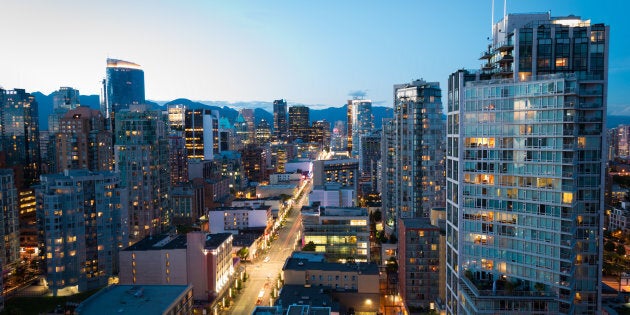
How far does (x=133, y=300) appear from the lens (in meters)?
57.1

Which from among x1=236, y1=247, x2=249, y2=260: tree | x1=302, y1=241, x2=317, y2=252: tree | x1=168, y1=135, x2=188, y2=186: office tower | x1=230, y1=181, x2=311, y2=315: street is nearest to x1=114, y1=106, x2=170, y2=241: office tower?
x1=236, y1=247, x2=249, y2=260: tree

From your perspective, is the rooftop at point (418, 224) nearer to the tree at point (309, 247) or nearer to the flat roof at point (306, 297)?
the flat roof at point (306, 297)

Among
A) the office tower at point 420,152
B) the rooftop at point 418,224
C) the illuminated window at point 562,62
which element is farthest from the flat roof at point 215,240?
the illuminated window at point 562,62

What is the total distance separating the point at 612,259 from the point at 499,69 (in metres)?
64.4

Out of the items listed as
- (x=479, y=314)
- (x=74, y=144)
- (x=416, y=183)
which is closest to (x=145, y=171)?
(x=74, y=144)

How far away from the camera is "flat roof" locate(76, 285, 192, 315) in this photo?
5424 centimetres

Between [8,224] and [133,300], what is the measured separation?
179 ft

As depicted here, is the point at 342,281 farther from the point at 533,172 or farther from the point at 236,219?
the point at 236,219

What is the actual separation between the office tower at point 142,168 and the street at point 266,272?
30140 millimetres

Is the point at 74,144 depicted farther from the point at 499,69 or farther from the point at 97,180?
the point at 499,69

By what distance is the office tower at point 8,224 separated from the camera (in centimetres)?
9206

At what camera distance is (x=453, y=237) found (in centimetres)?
5344

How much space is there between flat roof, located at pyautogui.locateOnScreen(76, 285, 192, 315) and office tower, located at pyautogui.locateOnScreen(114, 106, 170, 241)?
2217 inches

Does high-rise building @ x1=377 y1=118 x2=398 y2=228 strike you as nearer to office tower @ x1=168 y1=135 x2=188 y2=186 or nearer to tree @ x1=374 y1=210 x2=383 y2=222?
tree @ x1=374 y1=210 x2=383 y2=222
